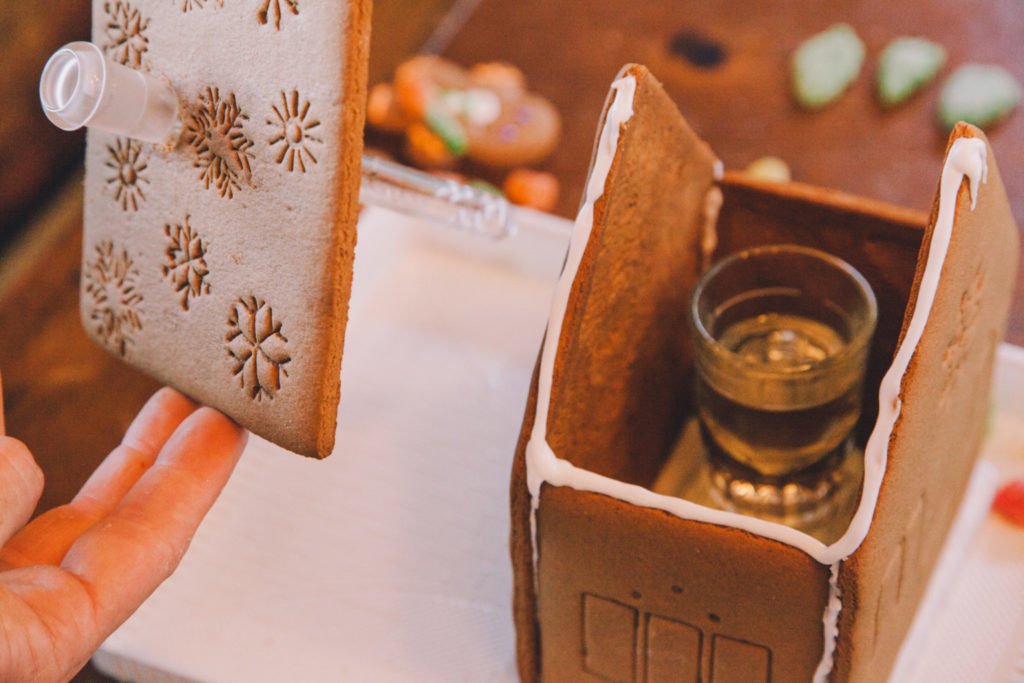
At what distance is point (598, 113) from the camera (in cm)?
91

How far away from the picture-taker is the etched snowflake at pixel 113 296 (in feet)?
1.61

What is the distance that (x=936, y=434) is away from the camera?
1.39ft

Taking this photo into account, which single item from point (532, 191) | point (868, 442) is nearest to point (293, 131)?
point (868, 442)

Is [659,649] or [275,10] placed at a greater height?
[275,10]

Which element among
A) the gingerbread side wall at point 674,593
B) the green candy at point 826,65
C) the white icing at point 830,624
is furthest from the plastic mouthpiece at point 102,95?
the green candy at point 826,65

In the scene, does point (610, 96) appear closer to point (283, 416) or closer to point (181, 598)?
point (283, 416)

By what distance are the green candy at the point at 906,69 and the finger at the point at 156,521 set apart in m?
0.70

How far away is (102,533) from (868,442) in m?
0.36

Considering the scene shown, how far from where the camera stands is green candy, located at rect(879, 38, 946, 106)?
875 millimetres

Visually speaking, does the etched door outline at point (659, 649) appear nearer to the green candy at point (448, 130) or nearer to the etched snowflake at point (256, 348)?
the etched snowflake at point (256, 348)

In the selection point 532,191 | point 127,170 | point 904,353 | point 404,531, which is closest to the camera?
point 904,353

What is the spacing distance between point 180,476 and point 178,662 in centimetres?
13

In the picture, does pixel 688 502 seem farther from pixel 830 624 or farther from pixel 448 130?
pixel 448 130

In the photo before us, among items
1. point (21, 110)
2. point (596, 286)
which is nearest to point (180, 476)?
point (596, 286)
